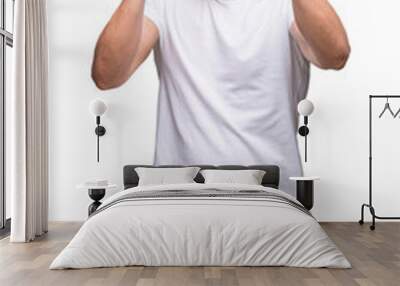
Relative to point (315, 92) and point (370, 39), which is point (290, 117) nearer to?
point (315, 92)

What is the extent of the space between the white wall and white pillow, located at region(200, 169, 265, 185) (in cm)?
86

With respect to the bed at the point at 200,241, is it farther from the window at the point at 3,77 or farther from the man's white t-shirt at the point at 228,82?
the man's white t-shirt at the point at 228,82

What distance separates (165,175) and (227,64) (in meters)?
1.66

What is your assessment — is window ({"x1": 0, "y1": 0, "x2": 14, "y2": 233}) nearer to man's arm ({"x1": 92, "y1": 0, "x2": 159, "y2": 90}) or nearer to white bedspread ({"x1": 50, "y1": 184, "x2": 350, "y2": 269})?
man's arm ({"x1": 92, "y1": 0, "x2": 159, "y2": 90})

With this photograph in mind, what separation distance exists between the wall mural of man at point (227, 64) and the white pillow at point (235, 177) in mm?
416

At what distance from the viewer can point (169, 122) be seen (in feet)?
23.2

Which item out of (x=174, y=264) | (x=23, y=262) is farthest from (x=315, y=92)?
(x=23, y=262)

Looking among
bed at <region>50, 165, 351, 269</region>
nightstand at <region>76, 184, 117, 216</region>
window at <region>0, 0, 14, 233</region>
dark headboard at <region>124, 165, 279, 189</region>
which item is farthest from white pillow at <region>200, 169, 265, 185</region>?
window at <region>0, 0, 14, 233</region>

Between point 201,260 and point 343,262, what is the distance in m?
1.12

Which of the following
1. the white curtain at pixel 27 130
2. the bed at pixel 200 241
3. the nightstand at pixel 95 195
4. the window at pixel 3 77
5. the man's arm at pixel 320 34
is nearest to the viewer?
the bed at pixel 200 241

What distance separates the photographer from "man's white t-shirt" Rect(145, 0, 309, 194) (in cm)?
701

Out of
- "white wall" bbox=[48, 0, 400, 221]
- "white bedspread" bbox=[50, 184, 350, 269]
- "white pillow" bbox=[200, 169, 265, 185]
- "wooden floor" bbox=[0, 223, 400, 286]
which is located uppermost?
"white wall" bbox=[48, 0, 400, 221]

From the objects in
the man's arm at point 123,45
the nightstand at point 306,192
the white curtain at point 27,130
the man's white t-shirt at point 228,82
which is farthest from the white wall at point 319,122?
the white curtain at point 27,130

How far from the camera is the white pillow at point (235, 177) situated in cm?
645
